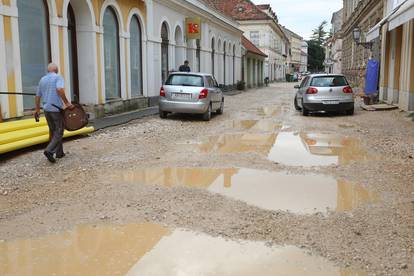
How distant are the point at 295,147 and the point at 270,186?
12.0ft

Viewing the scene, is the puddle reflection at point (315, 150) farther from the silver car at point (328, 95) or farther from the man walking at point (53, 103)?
the silver car at point (328, 95)

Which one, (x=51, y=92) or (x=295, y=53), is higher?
(x=295, y=53)

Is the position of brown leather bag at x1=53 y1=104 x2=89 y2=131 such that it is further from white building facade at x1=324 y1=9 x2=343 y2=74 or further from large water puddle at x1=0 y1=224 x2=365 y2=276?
white building facade at x1=324 y1=9 x2=343 y2=74

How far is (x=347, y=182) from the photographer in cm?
729

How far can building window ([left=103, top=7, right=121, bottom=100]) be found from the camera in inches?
642

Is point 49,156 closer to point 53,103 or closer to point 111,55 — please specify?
point 53,103

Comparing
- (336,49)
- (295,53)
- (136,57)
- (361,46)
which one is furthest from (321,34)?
(136,57)

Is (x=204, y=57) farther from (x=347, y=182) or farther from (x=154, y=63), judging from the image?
(x=347, y=182)

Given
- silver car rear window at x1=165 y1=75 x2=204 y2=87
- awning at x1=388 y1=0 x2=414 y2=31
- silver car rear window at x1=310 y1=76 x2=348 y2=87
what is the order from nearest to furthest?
awning at x1=388 y1=0 x2=414 y2=31
silver car rear window at x1=165 y1=75 x2=204 y2=87
silver car rear window at x1=310 y1=76 x2=348 y2=87

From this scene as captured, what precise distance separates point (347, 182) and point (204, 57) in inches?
861

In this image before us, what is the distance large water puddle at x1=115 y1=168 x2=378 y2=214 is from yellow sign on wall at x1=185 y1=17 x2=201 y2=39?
55.5 ft

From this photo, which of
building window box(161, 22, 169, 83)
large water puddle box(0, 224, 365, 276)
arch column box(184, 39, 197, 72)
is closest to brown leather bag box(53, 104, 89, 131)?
large water puddle box(0, 224, 365, 276)

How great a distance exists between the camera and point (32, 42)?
12148mm

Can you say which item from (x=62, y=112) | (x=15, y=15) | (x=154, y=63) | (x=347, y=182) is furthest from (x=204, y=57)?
(x=347, y=182)
